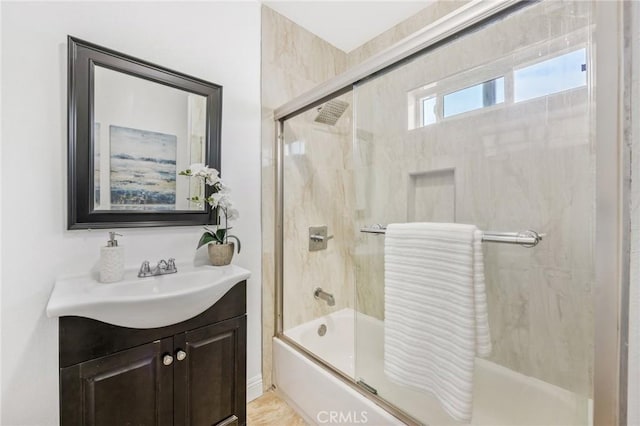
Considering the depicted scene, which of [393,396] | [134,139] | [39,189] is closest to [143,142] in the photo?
[134,139]

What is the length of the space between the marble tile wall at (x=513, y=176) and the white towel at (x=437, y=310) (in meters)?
0.26

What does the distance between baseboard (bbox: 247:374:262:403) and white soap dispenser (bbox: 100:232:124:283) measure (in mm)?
962

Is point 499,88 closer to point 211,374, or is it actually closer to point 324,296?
point 324,296

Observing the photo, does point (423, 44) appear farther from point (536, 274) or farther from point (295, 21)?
point (295, 21)

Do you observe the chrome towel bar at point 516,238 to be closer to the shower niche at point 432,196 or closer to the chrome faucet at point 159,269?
the shower niche at point 432,196

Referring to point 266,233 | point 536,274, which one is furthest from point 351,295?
point 536,274

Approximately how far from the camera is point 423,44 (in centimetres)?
95

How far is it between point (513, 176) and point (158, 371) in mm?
1585

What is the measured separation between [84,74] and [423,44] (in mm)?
1279

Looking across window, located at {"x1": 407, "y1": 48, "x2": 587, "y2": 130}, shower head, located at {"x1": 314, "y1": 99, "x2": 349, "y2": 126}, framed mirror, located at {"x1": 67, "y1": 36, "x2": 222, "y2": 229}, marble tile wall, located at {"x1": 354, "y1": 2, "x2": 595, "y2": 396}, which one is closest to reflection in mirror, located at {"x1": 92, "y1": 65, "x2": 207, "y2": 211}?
framed mirror, located at {"x1": 67, "y1": 36, "x2": 222, "y2": 229}

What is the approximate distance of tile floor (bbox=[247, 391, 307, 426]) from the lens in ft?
4.60

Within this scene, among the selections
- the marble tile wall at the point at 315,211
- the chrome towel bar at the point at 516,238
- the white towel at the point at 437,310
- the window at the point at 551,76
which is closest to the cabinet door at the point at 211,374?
the marble tile wall at the point at 315,211

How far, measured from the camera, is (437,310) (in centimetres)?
93

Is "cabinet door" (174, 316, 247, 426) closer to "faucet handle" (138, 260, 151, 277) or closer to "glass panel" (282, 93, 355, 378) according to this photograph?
"faucet handle" (138, 260, 151, 277)
